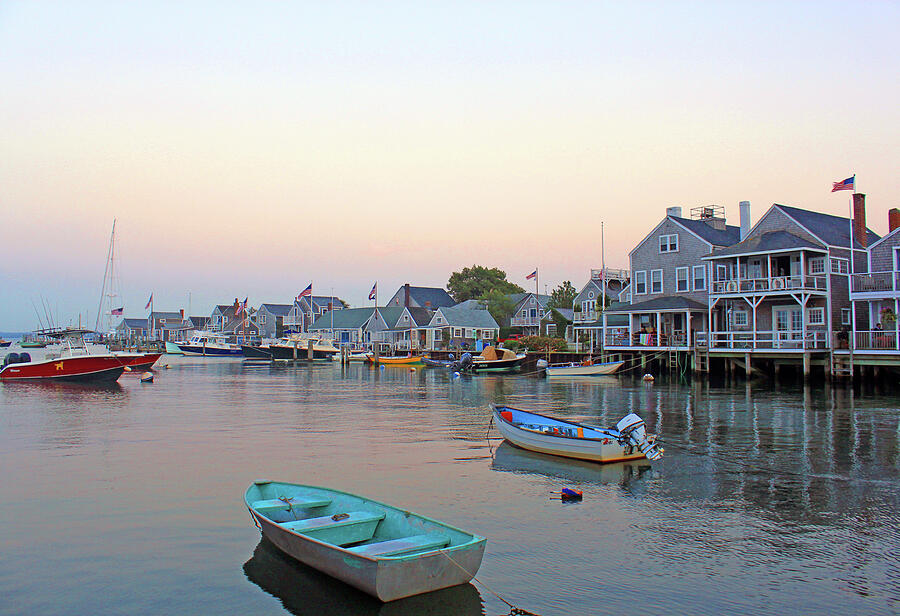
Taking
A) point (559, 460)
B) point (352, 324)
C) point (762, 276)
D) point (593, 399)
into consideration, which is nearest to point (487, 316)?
point (352, 324)

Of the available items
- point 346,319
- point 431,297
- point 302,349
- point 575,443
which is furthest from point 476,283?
point 575,443

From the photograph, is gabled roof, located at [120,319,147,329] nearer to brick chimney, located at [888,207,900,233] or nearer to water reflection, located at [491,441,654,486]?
brick chimney, located at [888,207,900,233]

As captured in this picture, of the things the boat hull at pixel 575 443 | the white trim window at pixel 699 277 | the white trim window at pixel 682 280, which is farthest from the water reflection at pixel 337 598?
the white trim window at pixel 682 280

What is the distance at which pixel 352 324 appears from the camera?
360 ft

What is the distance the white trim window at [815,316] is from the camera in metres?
47.7

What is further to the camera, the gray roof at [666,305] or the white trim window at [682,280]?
the white trim window at [682,280]

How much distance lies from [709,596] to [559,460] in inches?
391

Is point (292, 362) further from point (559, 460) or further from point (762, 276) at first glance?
point (559, 460)


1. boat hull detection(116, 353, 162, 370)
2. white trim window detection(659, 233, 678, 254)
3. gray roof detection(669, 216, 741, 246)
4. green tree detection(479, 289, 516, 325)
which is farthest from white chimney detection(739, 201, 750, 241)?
green tree detection(479, 289, 516, 325)

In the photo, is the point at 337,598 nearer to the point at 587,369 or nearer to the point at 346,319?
the point at 587,369

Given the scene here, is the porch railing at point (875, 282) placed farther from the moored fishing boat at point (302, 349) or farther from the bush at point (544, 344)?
the moored fishing boat at point (302, 349)

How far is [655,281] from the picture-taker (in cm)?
5959

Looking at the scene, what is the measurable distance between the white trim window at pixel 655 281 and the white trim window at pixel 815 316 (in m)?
13.1

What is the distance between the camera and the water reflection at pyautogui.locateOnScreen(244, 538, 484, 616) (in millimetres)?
9914
